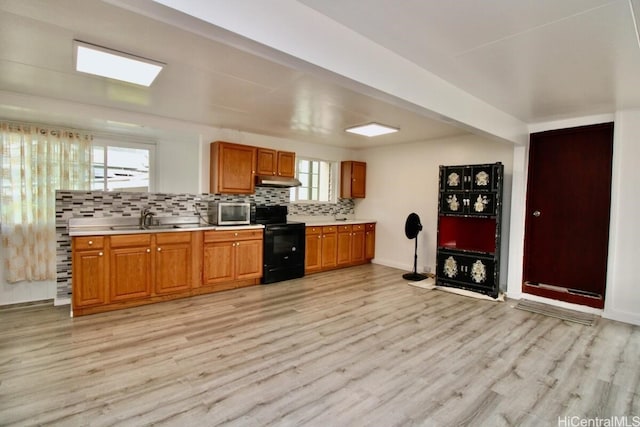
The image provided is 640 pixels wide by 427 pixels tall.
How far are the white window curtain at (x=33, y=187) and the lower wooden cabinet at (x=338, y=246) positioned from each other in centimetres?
344

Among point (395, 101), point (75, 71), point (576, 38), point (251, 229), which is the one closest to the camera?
point (576, 38)

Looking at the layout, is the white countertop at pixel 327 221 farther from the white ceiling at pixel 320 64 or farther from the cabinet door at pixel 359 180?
the white ceiling at pixel 320 64

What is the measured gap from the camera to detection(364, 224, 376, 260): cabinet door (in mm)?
6413

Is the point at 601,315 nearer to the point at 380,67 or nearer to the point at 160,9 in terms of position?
the point at 380,67

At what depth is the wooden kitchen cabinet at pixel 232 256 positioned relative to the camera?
4.38 meters

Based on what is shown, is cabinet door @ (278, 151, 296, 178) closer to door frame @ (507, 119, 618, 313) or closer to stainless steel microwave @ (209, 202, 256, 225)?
stainless steel microwave @ (209, 202, 256, 225)

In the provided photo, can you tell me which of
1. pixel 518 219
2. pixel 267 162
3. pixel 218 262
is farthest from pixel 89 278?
pixel 518 219

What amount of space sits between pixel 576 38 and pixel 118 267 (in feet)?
15.3

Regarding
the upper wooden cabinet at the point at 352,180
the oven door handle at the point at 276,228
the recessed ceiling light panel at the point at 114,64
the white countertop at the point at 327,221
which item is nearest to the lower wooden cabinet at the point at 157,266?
the oven door handle at the point at 276,228

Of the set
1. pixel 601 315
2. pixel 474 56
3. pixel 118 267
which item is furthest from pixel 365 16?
pixel 601 315

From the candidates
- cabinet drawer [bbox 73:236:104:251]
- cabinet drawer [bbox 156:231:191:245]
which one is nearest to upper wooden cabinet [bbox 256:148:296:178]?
cabinet drawer [bbox 156:231:191:245]

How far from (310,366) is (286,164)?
141 inches

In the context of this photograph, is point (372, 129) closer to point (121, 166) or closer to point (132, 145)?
point (132, 145)

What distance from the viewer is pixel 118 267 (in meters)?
3.66
